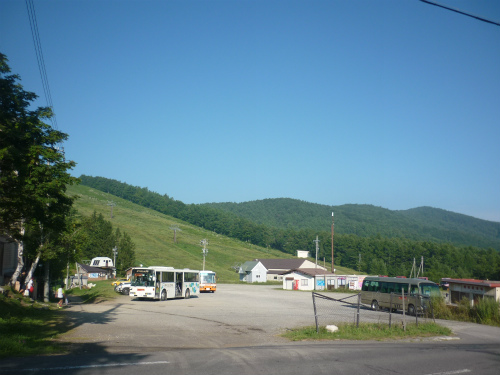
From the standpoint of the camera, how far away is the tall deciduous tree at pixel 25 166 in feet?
45.7

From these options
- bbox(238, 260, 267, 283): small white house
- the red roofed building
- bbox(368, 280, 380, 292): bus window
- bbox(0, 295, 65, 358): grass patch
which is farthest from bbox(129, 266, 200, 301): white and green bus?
bbox(238, 260, 267, 283): small white house

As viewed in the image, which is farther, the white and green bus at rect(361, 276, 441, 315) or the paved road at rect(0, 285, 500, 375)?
the white and green bus at rect(361, 276, 441, 315)

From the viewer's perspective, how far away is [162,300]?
3691 centimetres

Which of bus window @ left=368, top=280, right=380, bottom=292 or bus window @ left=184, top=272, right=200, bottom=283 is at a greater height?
bus window @ left=368, top=280, right=380, bottom=292

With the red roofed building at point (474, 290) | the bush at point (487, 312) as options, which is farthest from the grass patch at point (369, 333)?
the red roofed building at point (474, 290)

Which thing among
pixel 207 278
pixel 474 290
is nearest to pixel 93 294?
pixel 207 278

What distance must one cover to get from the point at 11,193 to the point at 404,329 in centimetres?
1519

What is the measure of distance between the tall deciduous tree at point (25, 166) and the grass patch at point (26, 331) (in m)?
3.14

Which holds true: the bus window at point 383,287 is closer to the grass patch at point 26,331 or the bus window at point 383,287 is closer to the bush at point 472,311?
the bush at point 472,311

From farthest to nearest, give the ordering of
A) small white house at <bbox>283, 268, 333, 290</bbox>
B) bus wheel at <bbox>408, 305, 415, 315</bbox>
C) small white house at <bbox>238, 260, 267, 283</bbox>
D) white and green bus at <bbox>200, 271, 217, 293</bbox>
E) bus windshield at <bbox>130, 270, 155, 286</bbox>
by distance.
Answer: small white house at <bbox>238, 260, 267, 283</bbox>, small white house at <bbox>283, 268, 333, 290</bbox>, white and green bus at <bbox>200, 271, 217, 293</bbox>, bus windshield at <bbox>130, 270, 155, 286</bbox>, bus wheel at <bbox>408, 305, 415, 315</bbox>

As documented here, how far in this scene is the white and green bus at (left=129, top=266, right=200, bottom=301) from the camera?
35469 mm

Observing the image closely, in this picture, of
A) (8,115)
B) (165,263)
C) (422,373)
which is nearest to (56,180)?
(8,115)

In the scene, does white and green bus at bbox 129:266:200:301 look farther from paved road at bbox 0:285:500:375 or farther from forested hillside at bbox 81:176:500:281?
forested hillside at bbox 81:176:500:281

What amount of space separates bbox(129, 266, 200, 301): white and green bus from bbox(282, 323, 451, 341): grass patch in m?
21.8
